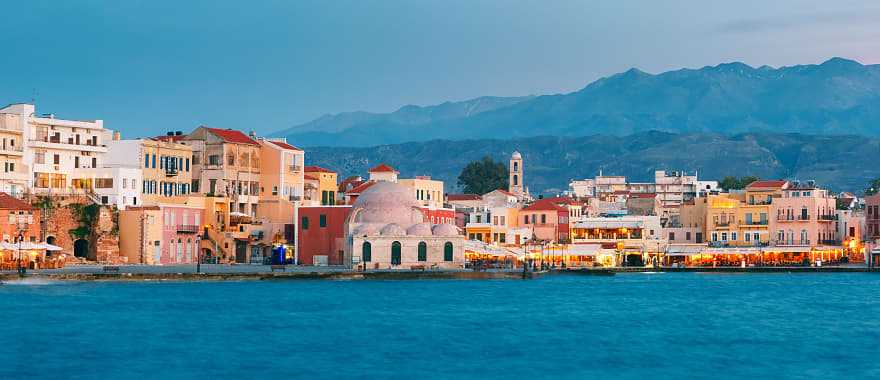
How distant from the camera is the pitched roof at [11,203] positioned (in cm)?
8579

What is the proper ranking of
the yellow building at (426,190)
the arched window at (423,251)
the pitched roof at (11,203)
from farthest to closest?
the yellow building at (426,190)
the arched window at (423,251)
the pitched roof at (11,203)

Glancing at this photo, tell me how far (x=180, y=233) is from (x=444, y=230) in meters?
17.0

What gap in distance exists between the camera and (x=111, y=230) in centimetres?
9156

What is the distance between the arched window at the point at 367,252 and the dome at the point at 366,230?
0.60 m

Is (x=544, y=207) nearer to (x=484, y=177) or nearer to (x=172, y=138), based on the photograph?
(x=172, y=138)

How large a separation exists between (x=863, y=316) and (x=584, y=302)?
13.5 metres

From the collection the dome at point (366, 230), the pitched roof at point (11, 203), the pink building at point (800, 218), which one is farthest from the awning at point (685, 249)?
the pitched roof at point (11, 203)

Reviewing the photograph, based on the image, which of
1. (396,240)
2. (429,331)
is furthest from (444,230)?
(429,331)

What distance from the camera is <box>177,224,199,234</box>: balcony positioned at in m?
95.4

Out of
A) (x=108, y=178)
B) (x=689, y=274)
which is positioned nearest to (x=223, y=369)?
(x=108, y=178)

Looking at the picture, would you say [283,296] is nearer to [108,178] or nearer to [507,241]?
[108,178]

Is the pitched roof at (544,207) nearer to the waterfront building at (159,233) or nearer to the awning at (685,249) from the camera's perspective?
the awning at (685,249)

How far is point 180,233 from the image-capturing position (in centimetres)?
9550

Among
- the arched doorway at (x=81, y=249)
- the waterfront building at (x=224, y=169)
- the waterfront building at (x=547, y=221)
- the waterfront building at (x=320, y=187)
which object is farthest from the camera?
the waterfront building at (x=547, y=221)
